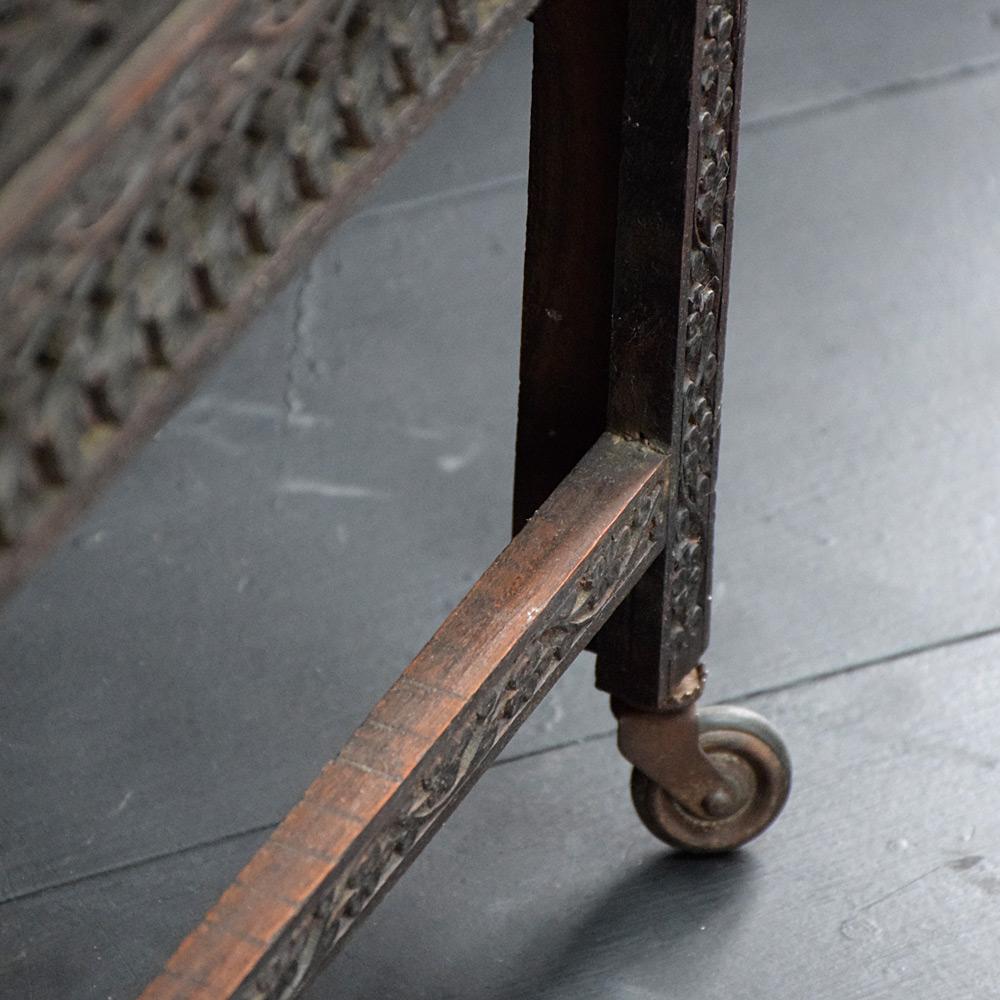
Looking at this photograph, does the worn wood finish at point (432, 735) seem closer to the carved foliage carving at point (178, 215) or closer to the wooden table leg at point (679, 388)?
the wooden table leg at point (679, 388)

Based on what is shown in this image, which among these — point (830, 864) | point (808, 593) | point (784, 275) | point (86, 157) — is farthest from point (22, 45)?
point (784, 275)

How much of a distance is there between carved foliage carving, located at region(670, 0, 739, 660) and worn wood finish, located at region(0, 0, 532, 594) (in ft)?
1.22

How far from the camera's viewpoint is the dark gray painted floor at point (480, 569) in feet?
6.40

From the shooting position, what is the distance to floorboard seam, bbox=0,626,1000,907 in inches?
78.9

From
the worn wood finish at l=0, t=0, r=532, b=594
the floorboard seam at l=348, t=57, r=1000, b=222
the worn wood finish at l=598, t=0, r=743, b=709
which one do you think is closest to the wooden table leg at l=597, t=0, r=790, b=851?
the worn wood finish at l=598, t=0, r=743, b=709

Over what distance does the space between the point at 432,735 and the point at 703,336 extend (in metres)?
0.41

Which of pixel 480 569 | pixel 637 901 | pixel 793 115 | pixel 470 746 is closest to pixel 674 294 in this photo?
pixel 470 746

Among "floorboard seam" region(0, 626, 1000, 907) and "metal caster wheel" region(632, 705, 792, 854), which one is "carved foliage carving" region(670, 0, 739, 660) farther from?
"floorboard seam" region(0, 626, 1000, 907)

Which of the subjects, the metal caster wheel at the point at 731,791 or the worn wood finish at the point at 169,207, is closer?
the worn wood finish at the point at 169,207

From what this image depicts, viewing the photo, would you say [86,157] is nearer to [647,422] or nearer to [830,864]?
[647,422]

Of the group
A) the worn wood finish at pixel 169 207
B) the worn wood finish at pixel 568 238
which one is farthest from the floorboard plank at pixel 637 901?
the worn wood finish at pixel 169 207

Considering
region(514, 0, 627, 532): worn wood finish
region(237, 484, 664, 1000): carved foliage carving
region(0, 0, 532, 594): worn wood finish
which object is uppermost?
region(0, 0, 532, 594): worn wood finish

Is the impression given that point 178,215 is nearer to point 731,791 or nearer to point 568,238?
point 568,238

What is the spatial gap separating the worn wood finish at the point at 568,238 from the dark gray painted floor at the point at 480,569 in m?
0.44
